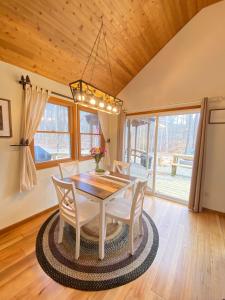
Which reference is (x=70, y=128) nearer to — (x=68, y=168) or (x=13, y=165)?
(x=68, y=168)

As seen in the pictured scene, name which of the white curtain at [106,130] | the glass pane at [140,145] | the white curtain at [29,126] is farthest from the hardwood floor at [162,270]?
the white curtain at [106,130]

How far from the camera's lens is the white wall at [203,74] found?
8.38 ft

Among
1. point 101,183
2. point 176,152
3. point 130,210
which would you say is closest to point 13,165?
point 101,183

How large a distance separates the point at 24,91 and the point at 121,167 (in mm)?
2200

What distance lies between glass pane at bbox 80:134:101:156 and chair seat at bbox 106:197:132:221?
1791 mm

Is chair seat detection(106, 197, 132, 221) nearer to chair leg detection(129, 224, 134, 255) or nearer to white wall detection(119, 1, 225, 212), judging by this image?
chair leg detection(129, 224, 134, 255)

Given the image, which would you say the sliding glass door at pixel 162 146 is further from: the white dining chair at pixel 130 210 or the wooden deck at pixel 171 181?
the white dining chair at pixel 130 210

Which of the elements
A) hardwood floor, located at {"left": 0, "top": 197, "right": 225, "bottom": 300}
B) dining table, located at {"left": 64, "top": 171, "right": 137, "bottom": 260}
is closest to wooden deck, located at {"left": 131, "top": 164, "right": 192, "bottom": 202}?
hardwood floor, located at {"left": 0, "top": 197, "right": 225, "bottom": 300}

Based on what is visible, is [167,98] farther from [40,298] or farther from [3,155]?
[40,298]

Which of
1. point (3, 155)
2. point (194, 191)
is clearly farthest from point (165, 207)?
point (3, 155)

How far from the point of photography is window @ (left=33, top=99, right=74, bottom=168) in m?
2.62

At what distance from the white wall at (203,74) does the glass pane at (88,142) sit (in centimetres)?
173

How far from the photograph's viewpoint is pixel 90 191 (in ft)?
5.90

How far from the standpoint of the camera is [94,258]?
1.68m
